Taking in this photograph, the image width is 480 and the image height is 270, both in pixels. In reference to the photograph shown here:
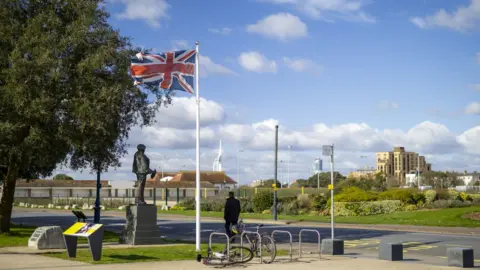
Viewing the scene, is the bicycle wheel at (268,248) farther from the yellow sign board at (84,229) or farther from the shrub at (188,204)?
the shrub at (188,204)

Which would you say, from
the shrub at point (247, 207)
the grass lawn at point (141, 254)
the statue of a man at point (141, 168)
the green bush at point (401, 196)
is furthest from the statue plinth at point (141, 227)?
the shrub at point (247, 207)

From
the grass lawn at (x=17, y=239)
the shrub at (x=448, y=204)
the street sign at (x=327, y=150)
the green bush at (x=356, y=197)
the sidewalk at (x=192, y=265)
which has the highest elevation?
the street sign at (x=327, y=150)

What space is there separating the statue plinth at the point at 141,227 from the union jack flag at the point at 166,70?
504cm

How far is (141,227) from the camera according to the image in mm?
23609

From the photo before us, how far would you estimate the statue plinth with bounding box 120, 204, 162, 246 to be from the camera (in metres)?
23.5

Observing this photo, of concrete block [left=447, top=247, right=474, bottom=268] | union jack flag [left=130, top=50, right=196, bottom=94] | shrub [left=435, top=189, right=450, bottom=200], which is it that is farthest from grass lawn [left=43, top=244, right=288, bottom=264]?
shrub [left=435, top=189, right=450, bottom=200]

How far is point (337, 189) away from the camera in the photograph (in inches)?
2459

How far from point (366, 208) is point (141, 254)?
101 ft

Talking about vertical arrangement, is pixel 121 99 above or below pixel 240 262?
above

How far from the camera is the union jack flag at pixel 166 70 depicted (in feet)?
69.7

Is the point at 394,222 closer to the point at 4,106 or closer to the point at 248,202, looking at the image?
the point at 248,202

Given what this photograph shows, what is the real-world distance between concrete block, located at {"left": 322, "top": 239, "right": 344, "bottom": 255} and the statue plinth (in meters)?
6.77

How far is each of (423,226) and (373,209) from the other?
38.9 feet

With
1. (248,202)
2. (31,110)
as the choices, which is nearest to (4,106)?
(31,110)
